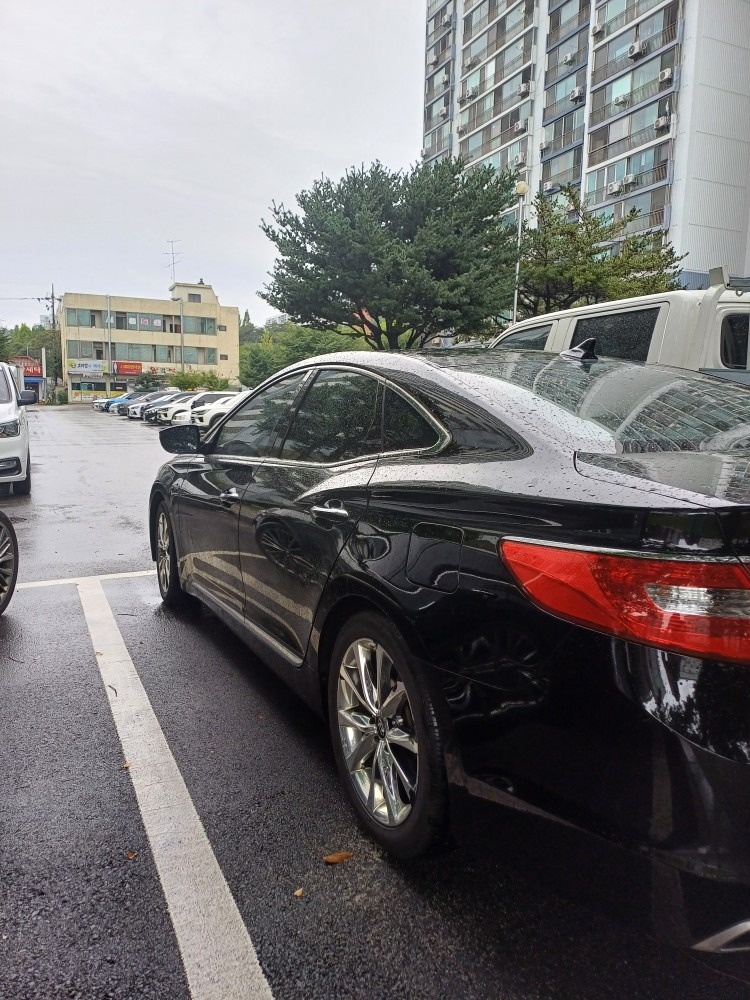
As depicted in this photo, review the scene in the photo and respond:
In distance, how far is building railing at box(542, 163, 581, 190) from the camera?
46.5 meters

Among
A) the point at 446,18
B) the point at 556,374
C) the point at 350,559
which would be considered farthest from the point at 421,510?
the point at 446,18

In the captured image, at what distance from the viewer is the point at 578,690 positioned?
5.03 feet

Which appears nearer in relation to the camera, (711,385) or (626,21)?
(711,385)

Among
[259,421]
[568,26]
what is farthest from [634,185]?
[259,421]

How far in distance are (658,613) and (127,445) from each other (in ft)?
68.2

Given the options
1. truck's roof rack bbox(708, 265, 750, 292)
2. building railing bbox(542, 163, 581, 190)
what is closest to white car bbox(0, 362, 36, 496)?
truck's roof rack bbox(708, 265, 750, 292)

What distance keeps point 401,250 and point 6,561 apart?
23.1 metres

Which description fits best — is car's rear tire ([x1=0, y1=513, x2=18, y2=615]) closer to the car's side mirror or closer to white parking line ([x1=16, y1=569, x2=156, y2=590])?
white parking line ([x1=16, y1=569, x2=156, y2=590])

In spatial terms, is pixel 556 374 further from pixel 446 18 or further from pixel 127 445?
pixel 446 18

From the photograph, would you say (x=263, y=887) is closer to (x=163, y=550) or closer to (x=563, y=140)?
(x=163, y=550)

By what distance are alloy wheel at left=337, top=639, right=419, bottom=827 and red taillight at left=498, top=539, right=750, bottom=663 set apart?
2.21 feet

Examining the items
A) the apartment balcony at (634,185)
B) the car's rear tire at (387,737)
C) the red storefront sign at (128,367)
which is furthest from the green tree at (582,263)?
the red storefront sign at (128,367)

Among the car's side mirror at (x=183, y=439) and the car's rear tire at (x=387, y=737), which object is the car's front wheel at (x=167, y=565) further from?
the car's rear tire at (x=387, y=737)

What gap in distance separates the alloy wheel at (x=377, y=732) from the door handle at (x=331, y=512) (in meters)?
0.41
